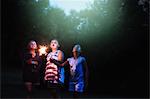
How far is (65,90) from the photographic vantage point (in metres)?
12.7

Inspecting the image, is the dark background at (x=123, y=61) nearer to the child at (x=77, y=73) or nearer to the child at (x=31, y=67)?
the child at (x=77, y=73)

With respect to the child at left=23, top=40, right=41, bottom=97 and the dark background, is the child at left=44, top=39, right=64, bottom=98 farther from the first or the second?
the dark background

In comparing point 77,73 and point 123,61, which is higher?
point 123,61

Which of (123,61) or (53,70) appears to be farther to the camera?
(123,61)

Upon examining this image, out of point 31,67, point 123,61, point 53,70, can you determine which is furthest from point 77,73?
point 123,61

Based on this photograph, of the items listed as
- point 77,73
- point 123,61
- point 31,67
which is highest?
point 123,61

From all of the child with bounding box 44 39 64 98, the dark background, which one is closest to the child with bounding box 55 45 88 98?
the child with bounding box 44 39 64 98

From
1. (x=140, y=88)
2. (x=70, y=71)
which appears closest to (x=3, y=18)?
(x=140, y=88)

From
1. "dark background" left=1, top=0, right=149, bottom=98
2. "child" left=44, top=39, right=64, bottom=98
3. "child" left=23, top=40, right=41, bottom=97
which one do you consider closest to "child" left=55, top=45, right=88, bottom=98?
"child" left=44, top=39, right=64, bottom=98

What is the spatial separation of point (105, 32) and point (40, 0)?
353 centimetres

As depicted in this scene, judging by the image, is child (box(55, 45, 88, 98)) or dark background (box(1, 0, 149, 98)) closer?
child (box(55, 45, 88, 98))

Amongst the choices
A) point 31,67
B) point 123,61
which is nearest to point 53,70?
point 31,67

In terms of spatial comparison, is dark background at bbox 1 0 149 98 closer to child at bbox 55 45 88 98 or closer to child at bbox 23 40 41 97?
child at bbox 55 45 88 98

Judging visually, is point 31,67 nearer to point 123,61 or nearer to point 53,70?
point 53,70
